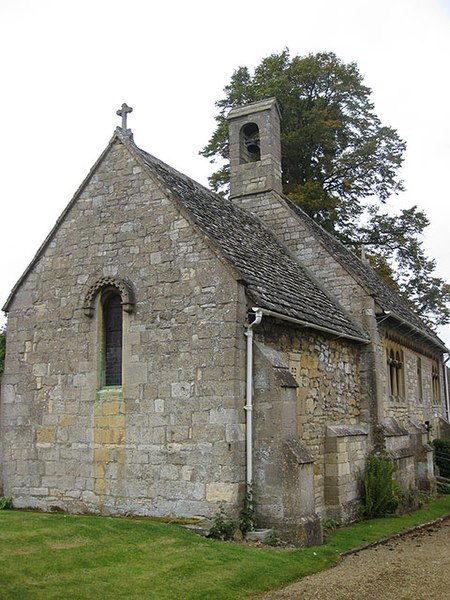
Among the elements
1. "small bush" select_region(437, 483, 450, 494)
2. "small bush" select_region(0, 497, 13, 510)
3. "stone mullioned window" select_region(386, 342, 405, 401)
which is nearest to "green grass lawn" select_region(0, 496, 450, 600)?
"small bush" select_region(0, 497, 13, 510)

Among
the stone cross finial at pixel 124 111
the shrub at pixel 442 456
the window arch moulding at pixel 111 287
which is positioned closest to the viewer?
the window arch moulding at pixel 111 287

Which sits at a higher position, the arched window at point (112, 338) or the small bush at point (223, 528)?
the arched window at point (112, 338)

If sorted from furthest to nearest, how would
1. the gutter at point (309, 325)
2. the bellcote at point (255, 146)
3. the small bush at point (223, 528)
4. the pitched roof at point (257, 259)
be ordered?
the bellcote at point (255, 146) < the pitched roof at point (257, 259) < the gutter at point (309, 325) < the small bush at point (223, 528)

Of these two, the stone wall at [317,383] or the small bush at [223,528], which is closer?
the small bush at [223,528]

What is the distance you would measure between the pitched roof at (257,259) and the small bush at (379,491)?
306 centimetres

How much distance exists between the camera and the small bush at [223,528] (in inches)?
424

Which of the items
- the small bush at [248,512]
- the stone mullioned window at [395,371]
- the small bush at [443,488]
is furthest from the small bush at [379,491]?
the small bush at [443,488]

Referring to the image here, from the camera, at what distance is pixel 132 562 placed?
29.9 feet

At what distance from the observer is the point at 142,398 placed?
12.6 metres

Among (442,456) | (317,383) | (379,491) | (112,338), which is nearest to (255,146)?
(317,383)

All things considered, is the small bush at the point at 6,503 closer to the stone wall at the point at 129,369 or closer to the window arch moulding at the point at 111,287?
the stone wall at the point at 129,369

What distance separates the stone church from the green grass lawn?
1.03 metres

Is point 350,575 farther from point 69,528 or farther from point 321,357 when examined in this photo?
point 321,357

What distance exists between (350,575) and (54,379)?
7.26m
